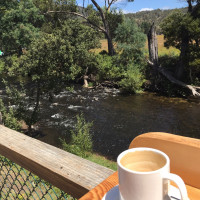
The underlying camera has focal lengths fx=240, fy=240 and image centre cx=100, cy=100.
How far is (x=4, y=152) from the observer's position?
147 cm

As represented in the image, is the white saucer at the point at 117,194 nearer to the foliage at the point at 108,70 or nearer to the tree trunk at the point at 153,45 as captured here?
the foliage at the point at 108,70

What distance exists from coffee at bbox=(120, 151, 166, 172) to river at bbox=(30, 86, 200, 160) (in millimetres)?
8644

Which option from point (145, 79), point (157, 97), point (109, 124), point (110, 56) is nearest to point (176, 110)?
point (157, 97)

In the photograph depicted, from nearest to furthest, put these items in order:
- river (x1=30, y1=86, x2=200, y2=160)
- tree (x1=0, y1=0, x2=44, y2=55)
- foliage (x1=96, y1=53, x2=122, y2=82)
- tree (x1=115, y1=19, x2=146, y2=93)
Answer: river (x1=30, y1=86, x2=200, y2=160), tree (x1=115, y1=19, x2=146, y2=93), foliage (x1=96, y1=53, x2=122, y2=82), tree (x1=0, y1=0, x2=44, y2=55)

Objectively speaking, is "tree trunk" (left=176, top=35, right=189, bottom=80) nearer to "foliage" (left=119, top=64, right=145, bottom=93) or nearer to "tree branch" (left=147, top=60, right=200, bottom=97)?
"tree branch" (left=147, top=60, right=200, bottom=97)

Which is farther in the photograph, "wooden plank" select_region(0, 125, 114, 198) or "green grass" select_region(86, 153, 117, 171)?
"green grass" select_region(86, 153, 117, 171)

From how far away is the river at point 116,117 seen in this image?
10797 millimetres

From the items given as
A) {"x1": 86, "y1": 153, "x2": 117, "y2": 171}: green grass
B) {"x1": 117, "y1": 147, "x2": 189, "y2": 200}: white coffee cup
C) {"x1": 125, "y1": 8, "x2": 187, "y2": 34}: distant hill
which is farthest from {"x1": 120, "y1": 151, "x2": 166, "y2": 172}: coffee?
{"x1": 125, "y1": 8, "x2": 187, "y2": 34}: distant hill

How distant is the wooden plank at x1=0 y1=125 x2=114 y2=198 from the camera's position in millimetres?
1050

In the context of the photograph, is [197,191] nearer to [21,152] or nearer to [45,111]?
[21,152]

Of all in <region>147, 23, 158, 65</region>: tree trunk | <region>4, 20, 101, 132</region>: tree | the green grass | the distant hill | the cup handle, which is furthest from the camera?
the distant hill

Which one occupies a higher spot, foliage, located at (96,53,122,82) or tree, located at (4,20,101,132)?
tree, located at (4,20,101,132)

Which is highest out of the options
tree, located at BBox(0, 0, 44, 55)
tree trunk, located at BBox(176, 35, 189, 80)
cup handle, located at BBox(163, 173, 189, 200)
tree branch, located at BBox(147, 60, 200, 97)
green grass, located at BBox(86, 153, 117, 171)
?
tree, located at BBox(0, 0, 44, 55)

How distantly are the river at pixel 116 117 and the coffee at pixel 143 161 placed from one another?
864 centimetres
